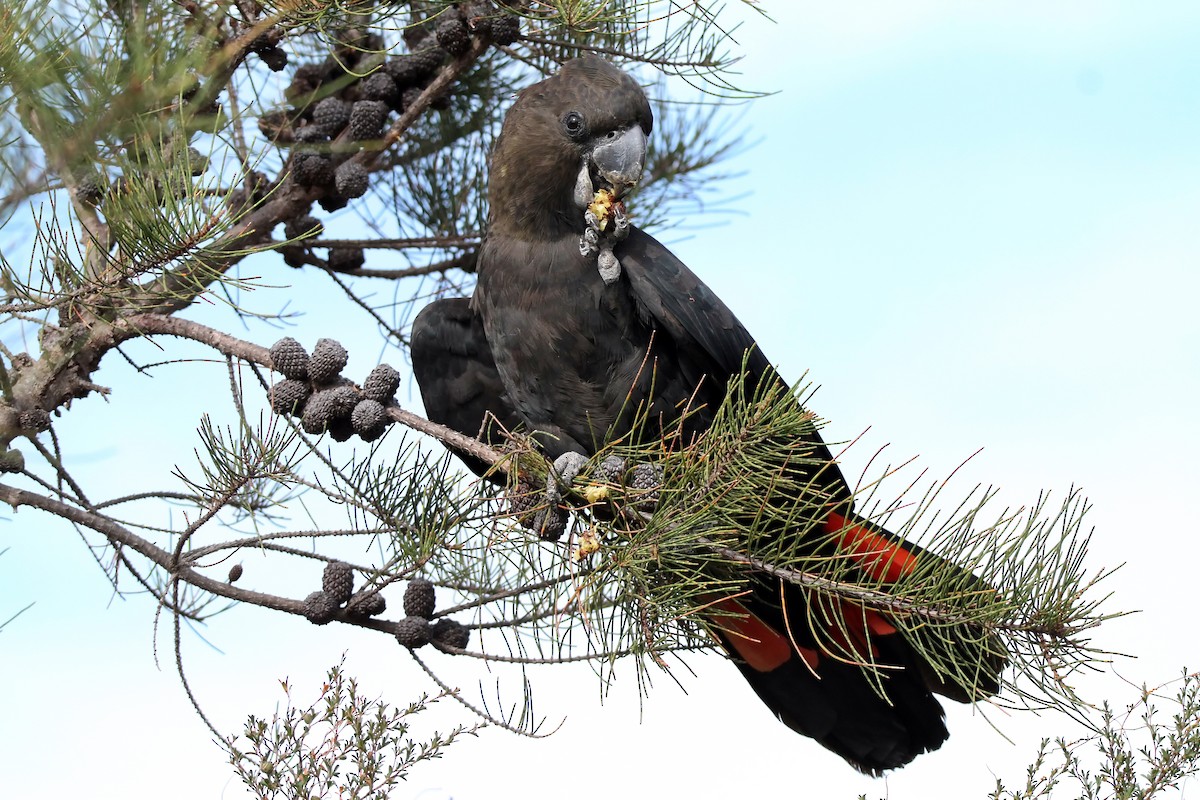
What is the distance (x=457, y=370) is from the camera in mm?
2697

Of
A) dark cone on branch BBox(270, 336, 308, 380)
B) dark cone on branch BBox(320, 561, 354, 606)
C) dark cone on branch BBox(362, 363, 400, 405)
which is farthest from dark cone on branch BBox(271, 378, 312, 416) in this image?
dark cone on branch BBox(320, 561, 354, 606)

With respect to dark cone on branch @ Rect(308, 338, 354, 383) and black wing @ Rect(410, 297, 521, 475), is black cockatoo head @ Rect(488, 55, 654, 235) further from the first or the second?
dark cone on branch @ Rect(308, 338, 354, 383)

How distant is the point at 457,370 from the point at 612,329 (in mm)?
559

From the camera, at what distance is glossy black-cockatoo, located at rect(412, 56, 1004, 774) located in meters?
2.28

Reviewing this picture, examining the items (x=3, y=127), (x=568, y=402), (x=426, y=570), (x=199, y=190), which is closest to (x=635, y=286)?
(x=568, y=402)

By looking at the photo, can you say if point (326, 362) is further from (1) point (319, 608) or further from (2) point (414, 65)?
(2) point (414, 65)

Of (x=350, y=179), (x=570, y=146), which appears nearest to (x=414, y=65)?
Answer: (x=350, y=179)

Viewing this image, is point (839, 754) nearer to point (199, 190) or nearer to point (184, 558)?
point (184, 558)

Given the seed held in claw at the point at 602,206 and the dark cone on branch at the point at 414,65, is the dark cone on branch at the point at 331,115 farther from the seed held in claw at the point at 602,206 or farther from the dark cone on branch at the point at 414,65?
the seed held in claw at the point at 602,206

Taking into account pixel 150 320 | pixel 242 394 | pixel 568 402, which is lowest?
pixel 568 402

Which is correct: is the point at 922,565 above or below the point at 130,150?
below

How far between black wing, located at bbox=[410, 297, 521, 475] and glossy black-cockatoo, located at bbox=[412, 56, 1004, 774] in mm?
151

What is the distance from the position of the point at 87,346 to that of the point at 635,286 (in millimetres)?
1187

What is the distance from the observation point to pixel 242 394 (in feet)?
6.95
